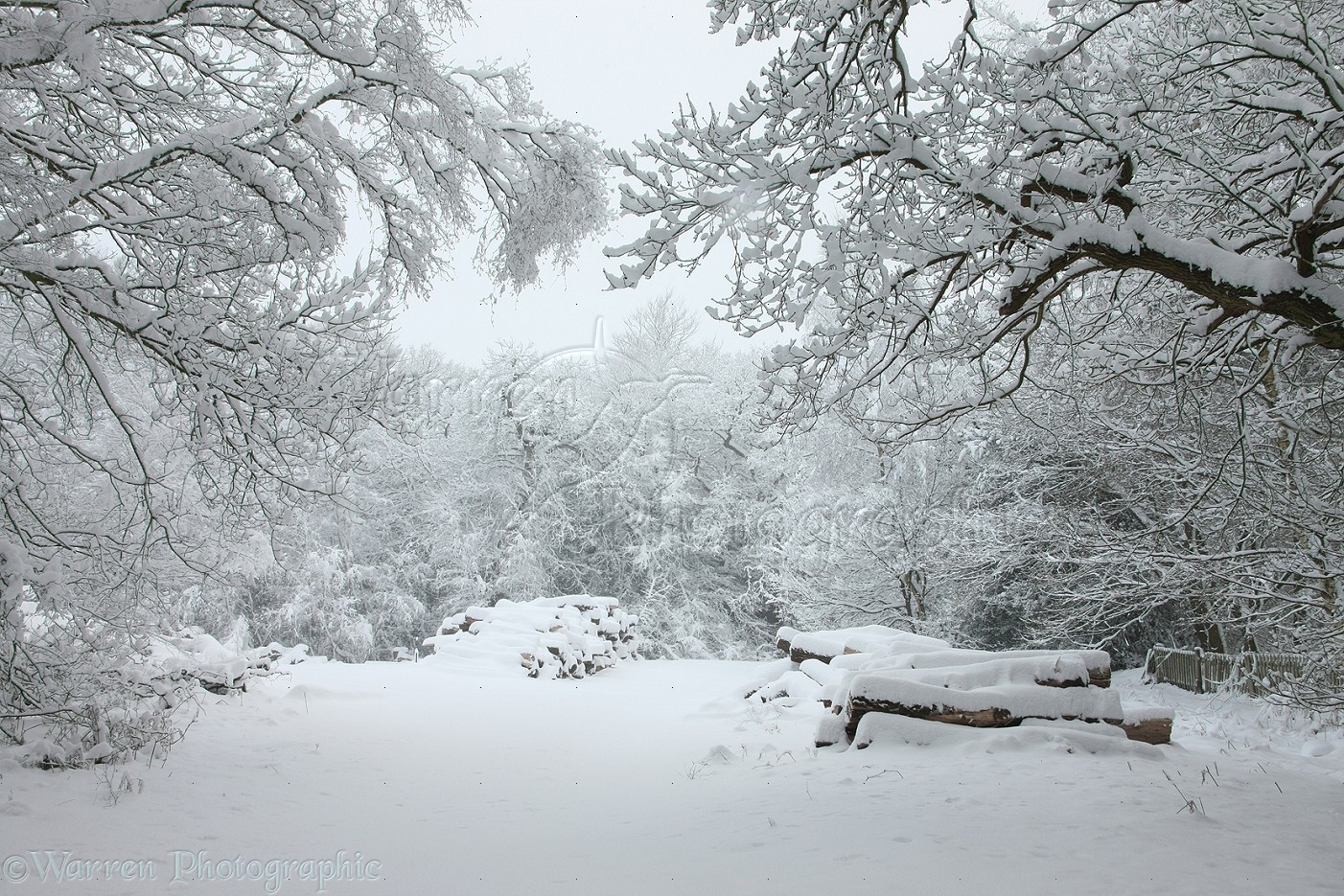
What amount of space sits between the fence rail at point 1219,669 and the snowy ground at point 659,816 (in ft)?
3.00

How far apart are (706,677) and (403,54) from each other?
37.4ft

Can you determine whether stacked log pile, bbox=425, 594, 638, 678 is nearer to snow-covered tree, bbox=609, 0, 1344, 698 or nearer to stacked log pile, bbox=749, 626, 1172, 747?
stacked log pile, bbox=749, 626, 1172, 747

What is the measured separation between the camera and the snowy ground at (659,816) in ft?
11.1

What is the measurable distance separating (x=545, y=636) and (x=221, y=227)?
10.3 meters

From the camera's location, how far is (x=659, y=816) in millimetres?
4742

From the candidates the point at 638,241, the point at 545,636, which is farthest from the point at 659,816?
the point at 545,636

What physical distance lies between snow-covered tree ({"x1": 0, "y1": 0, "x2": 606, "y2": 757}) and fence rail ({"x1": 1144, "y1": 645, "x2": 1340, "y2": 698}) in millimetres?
7907

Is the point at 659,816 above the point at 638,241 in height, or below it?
below

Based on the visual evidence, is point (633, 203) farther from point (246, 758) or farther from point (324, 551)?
point (324, 551)

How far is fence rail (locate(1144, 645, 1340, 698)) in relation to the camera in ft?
27.2

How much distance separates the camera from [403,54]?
5168 mm

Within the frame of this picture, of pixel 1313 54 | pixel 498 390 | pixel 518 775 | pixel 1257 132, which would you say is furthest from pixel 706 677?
pixel 498 390

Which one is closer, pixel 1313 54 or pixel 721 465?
pixel 1313 54

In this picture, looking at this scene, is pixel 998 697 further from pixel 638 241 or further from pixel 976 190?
pixel 638 241
